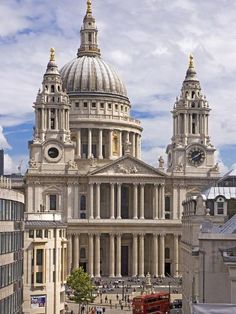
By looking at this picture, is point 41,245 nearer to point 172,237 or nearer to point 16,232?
point 16,232

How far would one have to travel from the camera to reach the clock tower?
529ft

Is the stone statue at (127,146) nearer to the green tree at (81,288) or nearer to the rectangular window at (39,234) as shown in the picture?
the green tree at (81,288)

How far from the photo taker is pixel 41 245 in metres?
82.1

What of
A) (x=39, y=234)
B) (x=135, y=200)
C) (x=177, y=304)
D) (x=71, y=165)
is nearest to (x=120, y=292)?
(x=135, y=200)

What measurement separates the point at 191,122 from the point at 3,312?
110832 mm

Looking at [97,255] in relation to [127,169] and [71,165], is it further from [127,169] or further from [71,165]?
[71,165]

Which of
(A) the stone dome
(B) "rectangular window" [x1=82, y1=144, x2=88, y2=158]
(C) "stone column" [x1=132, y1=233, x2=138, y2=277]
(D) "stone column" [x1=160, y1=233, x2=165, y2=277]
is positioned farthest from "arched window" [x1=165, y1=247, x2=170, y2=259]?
(A) the stone dome

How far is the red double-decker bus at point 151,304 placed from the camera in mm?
95000

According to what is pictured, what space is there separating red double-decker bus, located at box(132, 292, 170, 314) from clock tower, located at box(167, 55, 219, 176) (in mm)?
62263

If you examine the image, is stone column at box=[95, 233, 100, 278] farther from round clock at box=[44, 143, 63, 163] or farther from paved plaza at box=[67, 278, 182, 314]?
round clock at box=[44, 143, 63, 163]

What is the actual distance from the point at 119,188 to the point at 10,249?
319 feet

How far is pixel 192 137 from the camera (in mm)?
162500

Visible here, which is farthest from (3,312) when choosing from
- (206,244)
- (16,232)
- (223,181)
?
(223,181)

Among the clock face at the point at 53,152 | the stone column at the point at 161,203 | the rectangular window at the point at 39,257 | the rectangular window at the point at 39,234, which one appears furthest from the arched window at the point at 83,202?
the rectangular window at the point at 39,257
